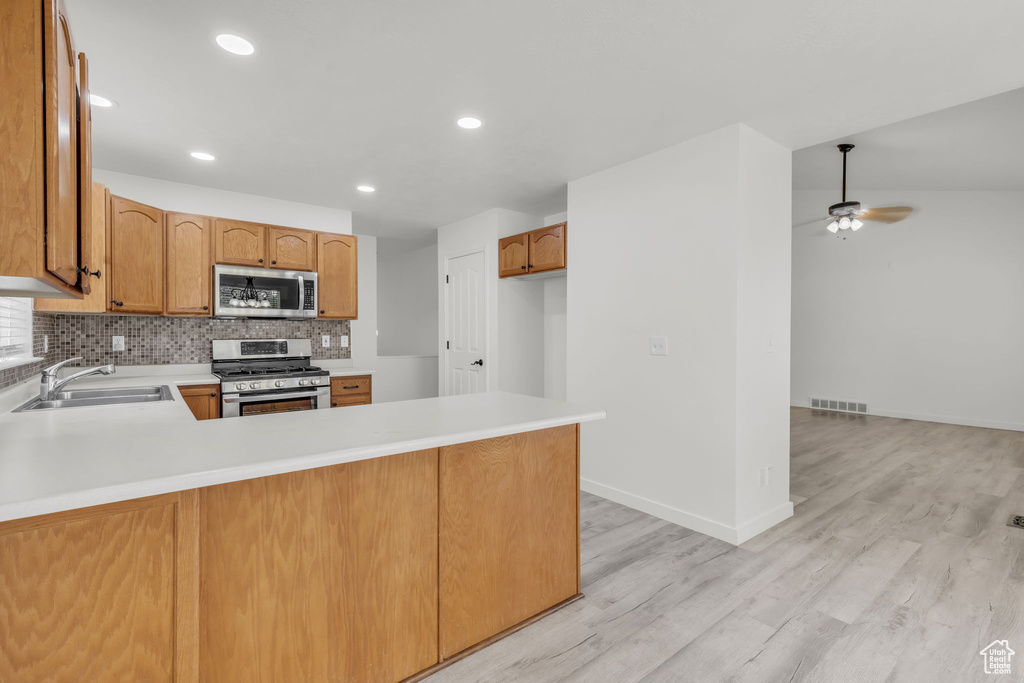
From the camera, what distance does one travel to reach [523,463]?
6.29 ft

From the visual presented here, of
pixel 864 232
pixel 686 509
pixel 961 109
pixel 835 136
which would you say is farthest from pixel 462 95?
pixel 864 232

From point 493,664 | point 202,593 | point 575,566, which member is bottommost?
point 493,664

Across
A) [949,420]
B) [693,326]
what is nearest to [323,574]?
[693,326]

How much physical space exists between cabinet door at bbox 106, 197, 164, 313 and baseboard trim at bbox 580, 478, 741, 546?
3.64m

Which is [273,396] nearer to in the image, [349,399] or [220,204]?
[349,399]

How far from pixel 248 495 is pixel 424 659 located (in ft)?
2.92

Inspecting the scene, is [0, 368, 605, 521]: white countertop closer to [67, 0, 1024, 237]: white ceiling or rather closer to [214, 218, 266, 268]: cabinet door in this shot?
[67, 0, 1024, 237]: white ceiling

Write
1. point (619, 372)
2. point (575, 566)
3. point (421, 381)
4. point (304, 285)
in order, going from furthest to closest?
point (421, 381) < point (304, 285) < point (619, 372) < point (575, 566)

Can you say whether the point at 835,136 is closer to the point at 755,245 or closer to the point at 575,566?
the point at 755,245

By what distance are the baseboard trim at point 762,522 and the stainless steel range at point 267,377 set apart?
3.07m

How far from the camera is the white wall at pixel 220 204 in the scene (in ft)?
12.1

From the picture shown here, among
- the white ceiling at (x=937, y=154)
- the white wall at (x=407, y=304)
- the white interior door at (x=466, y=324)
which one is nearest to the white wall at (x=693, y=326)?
the white ceiling at (x=937, y=154)

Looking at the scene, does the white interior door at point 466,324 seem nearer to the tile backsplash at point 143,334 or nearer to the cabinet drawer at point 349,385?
the cabinet drawer at point 349,385

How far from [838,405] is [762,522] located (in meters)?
5.05
